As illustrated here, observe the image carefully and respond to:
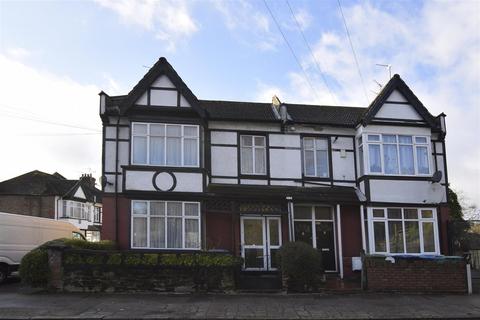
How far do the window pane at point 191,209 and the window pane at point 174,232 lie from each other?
0.39 meters

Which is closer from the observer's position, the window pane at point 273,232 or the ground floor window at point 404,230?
the ground floor window at point 404,230

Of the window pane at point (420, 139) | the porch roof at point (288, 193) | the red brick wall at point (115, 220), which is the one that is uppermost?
the window pane at point (420, 139)

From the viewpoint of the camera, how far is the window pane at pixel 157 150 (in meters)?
18.2

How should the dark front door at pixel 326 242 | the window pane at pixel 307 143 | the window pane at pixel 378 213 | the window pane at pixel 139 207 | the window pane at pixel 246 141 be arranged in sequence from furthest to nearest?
1. the window pane at pixel 307 143
2. the window pane at pixel 246 141
3. the dark front door at pixel 326 242
4. the window pane at pixel 378 213
5. the window pane at pixel 139 207

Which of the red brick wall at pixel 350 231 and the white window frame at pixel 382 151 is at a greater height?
the white window frame at pixel 382 151

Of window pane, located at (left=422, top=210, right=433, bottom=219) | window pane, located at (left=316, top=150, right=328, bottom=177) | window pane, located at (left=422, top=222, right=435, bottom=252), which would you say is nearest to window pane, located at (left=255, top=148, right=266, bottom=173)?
window pane, located at (left=316, top=150, right=328, bottom=177)

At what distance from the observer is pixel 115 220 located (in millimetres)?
18188

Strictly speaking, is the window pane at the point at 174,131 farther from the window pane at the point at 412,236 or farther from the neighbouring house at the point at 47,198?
the neighbouring house at the point at 47,198

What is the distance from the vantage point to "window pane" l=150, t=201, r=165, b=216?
18078 millimetres

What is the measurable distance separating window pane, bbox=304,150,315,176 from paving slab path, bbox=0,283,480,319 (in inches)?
233

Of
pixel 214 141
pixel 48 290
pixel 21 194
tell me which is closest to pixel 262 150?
pixel 214 141

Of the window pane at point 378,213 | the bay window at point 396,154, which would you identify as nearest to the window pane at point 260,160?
the bay window at point 396,154

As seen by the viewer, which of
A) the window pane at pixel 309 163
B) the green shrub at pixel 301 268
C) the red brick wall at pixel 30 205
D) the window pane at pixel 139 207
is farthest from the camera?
the red brick wall at pixel 30 205

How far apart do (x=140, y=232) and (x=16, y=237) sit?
15.1ft
